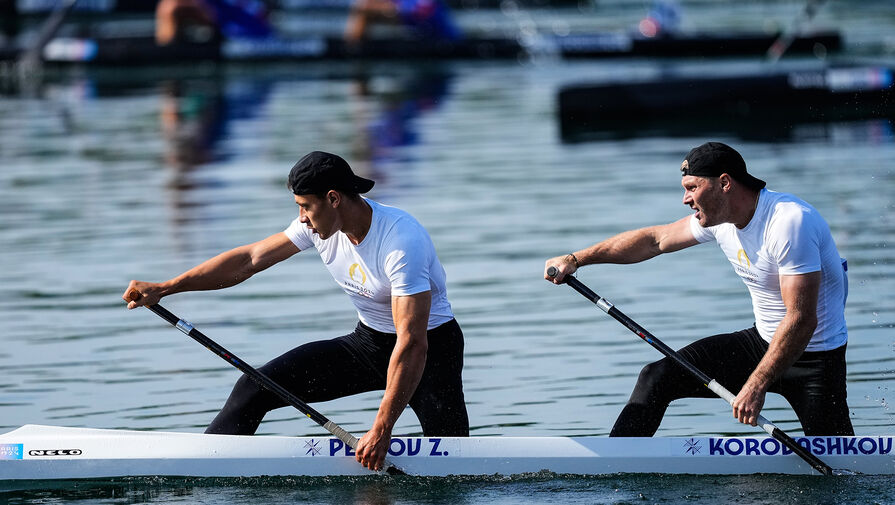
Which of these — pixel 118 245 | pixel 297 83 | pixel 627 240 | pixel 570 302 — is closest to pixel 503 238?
pixel 570 302

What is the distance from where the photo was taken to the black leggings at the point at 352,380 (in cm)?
863

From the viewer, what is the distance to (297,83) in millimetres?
33219

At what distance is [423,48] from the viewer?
32531 millimetres

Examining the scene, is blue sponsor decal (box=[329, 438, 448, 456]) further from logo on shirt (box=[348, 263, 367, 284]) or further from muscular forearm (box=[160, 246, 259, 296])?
muscular forearm (box=[160, 246, 259, 296])

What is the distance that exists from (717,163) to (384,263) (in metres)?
1.74

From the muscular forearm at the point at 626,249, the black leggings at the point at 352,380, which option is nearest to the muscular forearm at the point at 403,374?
the black leggings at the point at 352,380

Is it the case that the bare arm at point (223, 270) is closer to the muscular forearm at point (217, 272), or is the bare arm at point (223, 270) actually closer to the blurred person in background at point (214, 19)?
the muscular forearm at point (217, 272)

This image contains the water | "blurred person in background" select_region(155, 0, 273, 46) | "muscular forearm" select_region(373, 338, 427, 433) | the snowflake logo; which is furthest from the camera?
"blurred person in background" select_region(155, 0, 273, 46)

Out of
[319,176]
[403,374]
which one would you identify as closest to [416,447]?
[403,374]

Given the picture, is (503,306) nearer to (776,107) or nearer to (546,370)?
(546,370)

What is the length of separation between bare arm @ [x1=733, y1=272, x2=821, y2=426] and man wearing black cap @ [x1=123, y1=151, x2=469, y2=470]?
1513 mm

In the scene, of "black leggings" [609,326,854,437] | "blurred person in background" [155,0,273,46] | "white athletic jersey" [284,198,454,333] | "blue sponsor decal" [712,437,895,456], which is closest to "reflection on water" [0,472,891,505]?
"blue sponsor decal" [712,437,895,456]

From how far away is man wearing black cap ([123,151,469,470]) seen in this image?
8086 mm

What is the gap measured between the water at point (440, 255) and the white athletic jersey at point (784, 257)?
2.69ft
